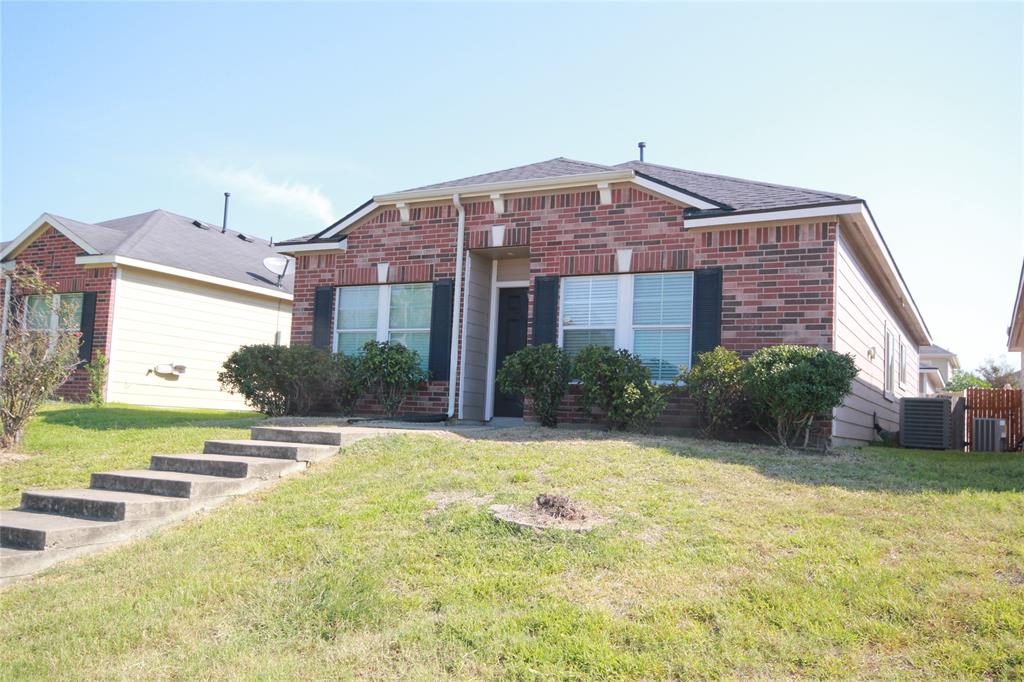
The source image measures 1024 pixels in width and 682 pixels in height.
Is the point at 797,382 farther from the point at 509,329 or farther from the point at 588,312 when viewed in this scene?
the point at 509,329

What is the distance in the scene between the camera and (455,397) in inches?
449

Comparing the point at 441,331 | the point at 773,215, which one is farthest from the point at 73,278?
the point at 773,215

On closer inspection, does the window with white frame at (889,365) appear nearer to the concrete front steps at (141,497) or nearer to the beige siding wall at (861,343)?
the beige siding wall at (861,343)

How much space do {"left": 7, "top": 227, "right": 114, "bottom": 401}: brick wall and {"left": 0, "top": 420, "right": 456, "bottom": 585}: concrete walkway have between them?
8997 millimetres

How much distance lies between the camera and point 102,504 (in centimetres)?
600

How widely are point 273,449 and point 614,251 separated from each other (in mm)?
5417

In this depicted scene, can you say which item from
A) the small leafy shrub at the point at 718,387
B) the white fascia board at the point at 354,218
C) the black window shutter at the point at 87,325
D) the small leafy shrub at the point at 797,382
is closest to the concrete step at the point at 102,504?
the small leafy shrub at the point at 718,387

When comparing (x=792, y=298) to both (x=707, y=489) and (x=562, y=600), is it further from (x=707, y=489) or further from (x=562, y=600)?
(x=562, y=600)

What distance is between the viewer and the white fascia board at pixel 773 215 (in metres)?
8.96

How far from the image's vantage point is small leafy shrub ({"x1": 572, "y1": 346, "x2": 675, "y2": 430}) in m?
8.98

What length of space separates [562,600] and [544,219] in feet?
25.6

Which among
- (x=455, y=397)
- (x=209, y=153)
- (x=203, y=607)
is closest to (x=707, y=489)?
(x=203, y=607)

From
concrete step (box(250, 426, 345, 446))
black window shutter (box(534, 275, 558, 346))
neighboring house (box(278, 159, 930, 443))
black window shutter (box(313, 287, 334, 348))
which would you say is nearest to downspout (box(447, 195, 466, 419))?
neighboring house (box(278, 159, 930, 443))

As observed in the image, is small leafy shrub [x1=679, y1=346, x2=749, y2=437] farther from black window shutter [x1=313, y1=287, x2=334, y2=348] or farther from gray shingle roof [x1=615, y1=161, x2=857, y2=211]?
black window shutter [x1=313, y1=287, x2=334, y2=348]
